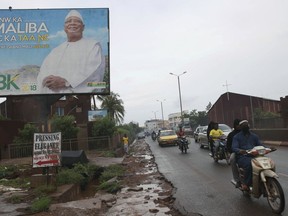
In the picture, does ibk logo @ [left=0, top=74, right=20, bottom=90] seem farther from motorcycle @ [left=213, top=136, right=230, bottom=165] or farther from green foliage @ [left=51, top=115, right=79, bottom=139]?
motorcycle @ [left=213, top=136, right=230, bottom=165]

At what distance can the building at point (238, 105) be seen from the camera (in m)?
65.6

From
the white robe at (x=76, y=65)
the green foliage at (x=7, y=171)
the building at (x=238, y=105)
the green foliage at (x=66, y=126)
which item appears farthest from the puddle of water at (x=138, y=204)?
the building at (x=238, y=105)

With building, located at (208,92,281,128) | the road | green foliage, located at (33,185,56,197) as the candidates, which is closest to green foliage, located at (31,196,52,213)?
green foliage, located at (33,185,56,197)

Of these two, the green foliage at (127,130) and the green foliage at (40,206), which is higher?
the green foliage at (127,130)

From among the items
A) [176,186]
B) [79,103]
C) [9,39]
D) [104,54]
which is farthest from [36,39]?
[79,103]

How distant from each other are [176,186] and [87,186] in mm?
5364

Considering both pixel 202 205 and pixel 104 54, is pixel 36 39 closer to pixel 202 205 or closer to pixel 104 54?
pixel 104 54

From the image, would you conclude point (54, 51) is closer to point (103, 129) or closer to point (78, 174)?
point (103, 129)

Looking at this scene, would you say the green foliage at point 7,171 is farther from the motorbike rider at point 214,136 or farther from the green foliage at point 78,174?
the motorbike rider at point 214,136

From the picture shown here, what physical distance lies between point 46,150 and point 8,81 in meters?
15.5

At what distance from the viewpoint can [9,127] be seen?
2908cm

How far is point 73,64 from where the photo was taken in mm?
26578

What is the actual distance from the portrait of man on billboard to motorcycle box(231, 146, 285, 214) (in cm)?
2028

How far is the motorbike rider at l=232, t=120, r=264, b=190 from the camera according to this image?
7605 mm
